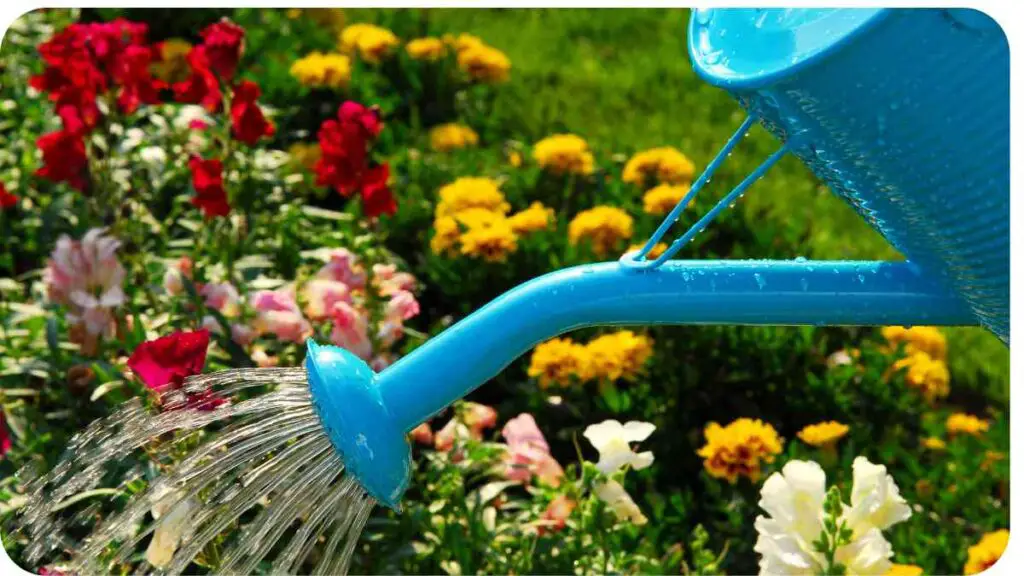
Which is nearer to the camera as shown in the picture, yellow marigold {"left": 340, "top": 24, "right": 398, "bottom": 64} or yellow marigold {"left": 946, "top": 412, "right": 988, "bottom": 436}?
yellow marigold {"left": 946, "top": 412, "right": 988, "bottom": 436}

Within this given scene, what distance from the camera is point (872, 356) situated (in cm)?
261

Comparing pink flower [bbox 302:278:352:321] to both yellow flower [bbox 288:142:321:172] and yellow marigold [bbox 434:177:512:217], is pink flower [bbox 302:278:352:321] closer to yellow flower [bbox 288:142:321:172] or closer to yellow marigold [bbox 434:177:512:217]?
yellow marigold [bbox 434:177:512:217]

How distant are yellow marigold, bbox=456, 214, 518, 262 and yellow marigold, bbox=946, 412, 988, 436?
0.89m

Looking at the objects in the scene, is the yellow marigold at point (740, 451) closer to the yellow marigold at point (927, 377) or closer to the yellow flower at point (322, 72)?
the yellow marigold at point (927, 377)

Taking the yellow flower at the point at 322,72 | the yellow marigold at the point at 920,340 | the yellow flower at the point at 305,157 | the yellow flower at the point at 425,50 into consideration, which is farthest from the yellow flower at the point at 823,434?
the yellow flower at the point at 425,50

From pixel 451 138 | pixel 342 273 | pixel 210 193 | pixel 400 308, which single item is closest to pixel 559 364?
pixel 400 308

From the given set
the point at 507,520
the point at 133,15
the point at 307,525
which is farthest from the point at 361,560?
the point at 133,15

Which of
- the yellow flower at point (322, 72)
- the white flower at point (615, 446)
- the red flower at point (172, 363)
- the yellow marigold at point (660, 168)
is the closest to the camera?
the red flower at point (172, 363)

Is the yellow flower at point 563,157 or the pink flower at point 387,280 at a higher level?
the pink flower at point 387,280

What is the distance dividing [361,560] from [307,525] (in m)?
0.49

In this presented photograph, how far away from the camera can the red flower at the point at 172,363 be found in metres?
1.62

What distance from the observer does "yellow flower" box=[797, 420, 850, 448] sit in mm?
2291

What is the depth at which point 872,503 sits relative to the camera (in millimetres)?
1634

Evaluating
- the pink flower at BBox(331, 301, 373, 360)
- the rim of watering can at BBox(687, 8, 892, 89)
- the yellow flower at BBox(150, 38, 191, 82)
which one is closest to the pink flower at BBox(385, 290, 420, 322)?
the pink flower at BBox(331, 301, 373, 360)
